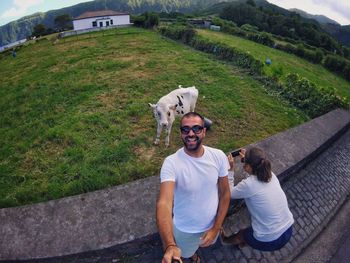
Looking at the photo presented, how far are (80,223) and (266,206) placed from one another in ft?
11.0

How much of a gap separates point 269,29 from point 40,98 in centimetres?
7333

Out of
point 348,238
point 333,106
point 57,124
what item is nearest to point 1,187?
point 57,124

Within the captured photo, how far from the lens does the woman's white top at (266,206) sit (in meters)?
4.66

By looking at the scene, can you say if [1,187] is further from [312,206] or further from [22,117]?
[312,206]

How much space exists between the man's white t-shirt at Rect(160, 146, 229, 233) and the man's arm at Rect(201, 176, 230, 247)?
68mm

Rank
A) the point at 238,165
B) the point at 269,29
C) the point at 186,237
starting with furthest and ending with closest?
the point at 269,29
the point at 238,165
the point at 186,237

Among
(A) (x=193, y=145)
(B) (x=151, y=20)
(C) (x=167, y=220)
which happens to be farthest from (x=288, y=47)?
(C) (x=167, y=220)

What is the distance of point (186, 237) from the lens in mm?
4328

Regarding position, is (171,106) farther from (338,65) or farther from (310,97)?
(338,65)

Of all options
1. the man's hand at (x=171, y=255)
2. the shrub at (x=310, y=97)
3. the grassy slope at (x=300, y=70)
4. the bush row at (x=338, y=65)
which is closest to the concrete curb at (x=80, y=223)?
the man's hand at (x=171, y=255)

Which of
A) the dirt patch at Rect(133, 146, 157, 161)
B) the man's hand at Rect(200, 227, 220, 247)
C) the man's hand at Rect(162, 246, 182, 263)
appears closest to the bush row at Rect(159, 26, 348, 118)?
the dirt patch at Rect(133, 146, 157, 161)

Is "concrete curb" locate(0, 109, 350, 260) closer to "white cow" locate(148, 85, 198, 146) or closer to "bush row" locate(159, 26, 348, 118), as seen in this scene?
"white cow" locate(148, 85, 198, 146)

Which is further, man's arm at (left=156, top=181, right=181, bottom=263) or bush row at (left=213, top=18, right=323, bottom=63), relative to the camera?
bush row at (left=213, top=18, right=323, bottom=63)

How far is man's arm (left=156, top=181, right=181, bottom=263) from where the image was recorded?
318cm
